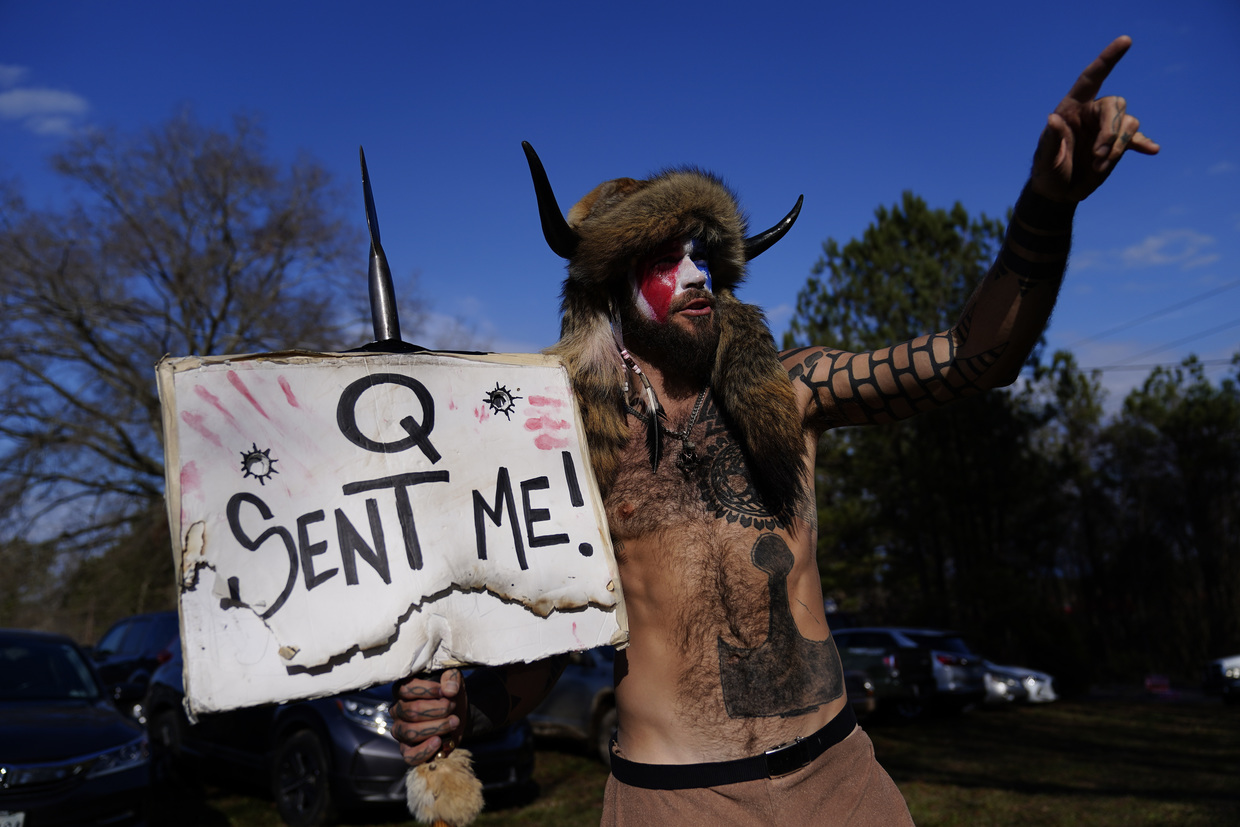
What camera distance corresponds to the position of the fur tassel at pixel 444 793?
5.64ft

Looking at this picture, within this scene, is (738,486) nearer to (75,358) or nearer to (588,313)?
(588,313)

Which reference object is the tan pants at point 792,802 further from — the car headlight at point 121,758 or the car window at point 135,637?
the car window at point 135,637

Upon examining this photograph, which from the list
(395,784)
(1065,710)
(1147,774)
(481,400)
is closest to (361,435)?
(481,400)

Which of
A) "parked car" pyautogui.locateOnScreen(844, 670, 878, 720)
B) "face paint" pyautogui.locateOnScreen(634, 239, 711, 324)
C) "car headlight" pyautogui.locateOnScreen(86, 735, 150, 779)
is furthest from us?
"parked car" pyautogui.locateOnScreen(844, 670, 878, 720)

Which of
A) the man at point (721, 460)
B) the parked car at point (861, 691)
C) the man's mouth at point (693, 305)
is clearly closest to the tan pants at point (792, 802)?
the man at point (721, 460)

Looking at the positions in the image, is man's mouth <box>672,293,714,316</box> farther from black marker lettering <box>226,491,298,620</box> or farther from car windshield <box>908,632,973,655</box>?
car windshield <box>908,632,973,655</box>

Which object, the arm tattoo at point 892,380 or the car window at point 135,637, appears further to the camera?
the car window at point 135,637

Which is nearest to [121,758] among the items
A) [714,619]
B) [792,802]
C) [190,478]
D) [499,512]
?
[190,478]

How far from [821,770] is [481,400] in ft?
3.67

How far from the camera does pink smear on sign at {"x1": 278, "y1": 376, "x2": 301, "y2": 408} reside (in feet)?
6.06

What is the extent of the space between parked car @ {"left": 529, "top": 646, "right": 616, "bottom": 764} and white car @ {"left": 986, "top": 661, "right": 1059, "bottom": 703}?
8616 millimetres

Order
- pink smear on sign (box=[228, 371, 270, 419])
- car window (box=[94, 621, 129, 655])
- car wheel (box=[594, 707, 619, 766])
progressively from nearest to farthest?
pink smear on sign (box=[228, 371, 270, 419]) → car wheel (box=[594, 707, 619, 766]) → car window (box=[94, 621, 129, 655])

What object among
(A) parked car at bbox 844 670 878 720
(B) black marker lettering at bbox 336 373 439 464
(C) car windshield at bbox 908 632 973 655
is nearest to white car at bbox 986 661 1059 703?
(C) car windshield at bbox 908 632 973 655

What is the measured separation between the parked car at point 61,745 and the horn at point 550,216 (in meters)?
4.79
